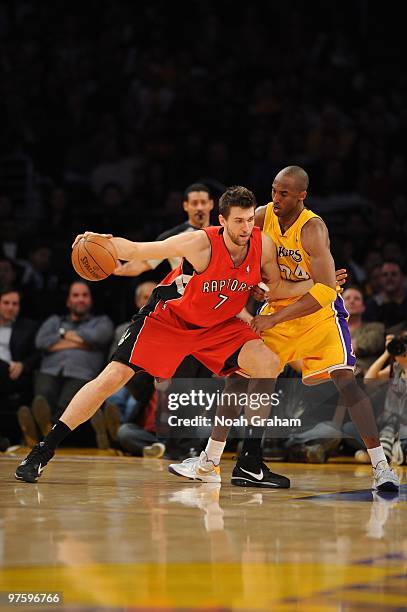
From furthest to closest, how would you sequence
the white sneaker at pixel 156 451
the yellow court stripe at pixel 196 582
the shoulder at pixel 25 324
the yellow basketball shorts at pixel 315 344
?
the shoulder at pixel 25 324, the white sneaker at pixel 156 451, the yellow basketball shorts at pixel 315 344, the yellow court stripe at pixel 196 582

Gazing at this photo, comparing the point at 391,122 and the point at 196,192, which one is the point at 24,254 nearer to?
the point at 196,192

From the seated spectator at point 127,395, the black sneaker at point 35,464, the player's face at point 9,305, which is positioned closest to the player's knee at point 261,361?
the black sneaker at point 35,464

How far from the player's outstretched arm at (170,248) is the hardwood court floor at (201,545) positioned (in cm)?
120

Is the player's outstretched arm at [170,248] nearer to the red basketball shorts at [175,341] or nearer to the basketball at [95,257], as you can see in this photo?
the basketball at [95,257]

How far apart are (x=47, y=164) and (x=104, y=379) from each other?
6449 millimetres

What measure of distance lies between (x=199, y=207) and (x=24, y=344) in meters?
2.49

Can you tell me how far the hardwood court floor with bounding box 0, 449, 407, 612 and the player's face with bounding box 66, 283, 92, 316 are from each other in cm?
309

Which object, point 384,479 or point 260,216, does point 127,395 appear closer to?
point 260,216

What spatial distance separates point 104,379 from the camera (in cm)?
577

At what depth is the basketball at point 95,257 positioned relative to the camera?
17.4 ft

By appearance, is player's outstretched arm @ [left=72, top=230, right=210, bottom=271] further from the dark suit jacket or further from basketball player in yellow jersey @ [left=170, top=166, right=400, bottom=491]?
the dark suit jacket

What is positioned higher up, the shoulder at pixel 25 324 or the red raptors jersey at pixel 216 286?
the red raptors jersey at pixel 216 286

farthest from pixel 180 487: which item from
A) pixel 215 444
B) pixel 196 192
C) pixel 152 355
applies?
pixel 196 192

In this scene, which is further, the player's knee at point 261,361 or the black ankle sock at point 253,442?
the black ankle sock at point 253,442
